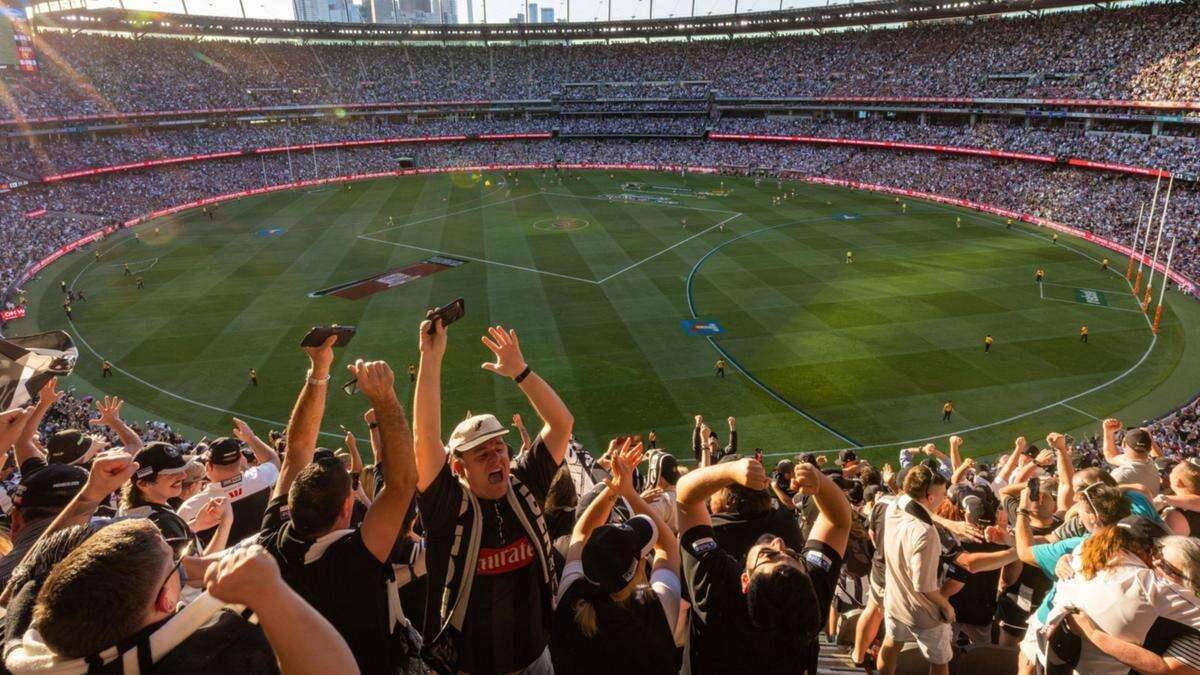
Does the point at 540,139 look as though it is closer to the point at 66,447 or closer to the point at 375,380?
the point at 66,447

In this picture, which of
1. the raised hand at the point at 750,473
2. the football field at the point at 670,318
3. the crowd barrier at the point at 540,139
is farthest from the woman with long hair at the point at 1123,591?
the crowd barrier at the point at 540,139

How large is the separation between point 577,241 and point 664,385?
25.5m

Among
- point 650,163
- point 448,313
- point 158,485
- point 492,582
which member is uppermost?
point 448,313

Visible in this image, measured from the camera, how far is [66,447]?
294 inches

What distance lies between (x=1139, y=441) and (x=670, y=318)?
27.4m

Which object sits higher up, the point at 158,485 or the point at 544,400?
the point at 544,400

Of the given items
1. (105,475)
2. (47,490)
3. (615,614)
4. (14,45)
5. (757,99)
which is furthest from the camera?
(757,99)

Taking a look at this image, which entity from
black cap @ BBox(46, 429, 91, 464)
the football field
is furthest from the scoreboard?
black cap @ BBox(46, 429, 91, 464)

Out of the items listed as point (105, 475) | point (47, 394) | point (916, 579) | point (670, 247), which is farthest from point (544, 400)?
point (670, 247)

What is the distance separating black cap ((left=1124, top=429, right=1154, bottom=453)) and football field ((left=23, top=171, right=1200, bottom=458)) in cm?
1478

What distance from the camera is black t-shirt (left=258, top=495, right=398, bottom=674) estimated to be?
4.20 metres

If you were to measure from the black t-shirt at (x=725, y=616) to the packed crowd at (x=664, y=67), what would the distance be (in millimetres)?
67013

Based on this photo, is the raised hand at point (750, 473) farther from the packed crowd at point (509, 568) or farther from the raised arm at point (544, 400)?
the raised arm at point (544, 400)

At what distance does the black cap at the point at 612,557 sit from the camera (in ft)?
12.5
